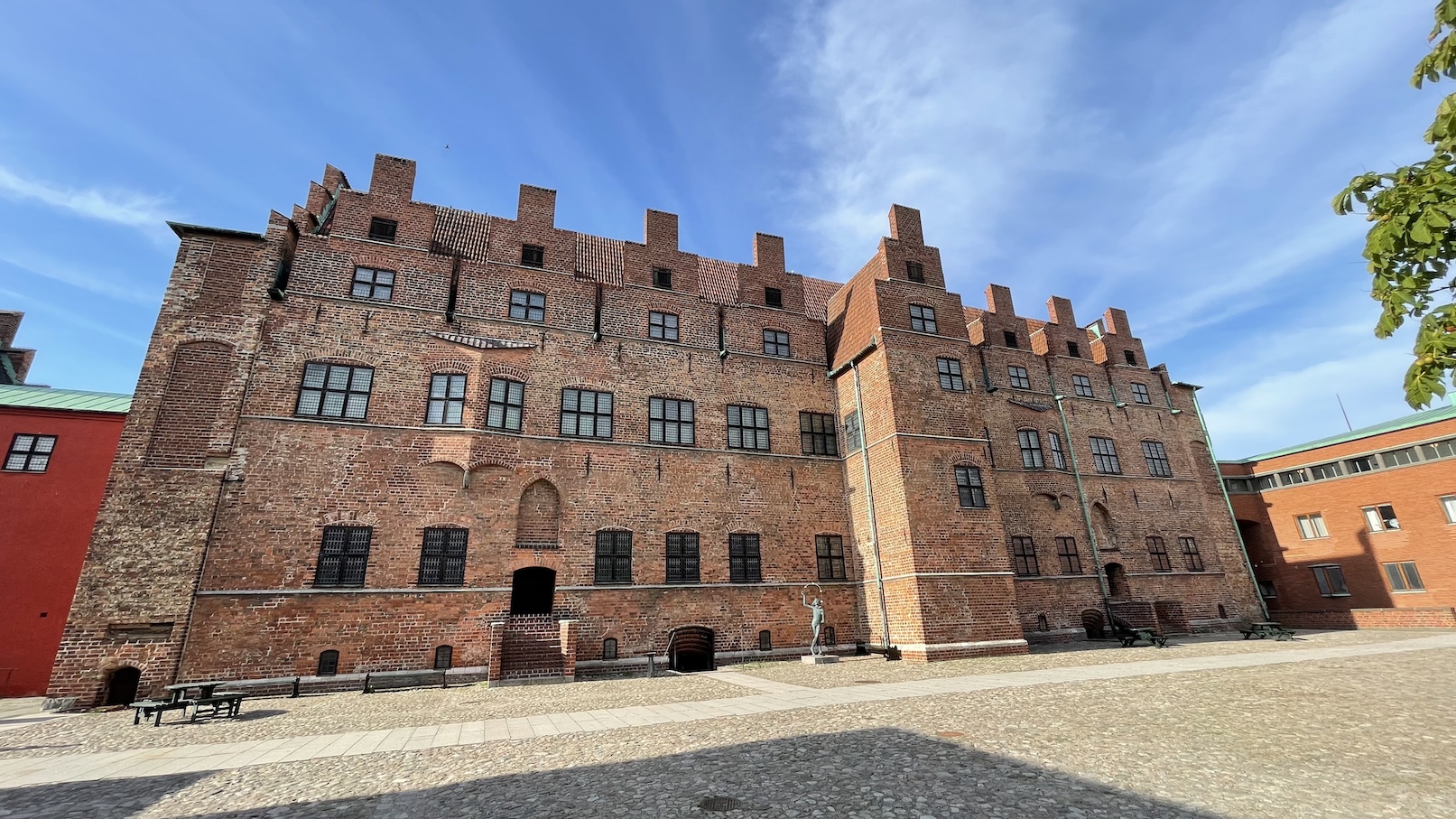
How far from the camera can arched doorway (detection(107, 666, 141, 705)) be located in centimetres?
1343

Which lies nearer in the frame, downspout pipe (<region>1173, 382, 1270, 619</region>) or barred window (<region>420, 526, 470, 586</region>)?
barred window (<region>420, 526, 470, 586</region>)

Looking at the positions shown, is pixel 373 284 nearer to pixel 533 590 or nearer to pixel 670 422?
pixel 670 422

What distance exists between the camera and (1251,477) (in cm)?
3188

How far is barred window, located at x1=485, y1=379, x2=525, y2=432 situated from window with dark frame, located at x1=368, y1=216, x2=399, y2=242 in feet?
19.8

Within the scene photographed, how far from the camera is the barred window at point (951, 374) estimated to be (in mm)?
20844

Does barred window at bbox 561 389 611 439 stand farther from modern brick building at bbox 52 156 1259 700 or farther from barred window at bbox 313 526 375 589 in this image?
barred window at bbox 313 526 375 589

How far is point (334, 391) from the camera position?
16.8 meters

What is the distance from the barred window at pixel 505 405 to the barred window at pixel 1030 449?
20.2 meters

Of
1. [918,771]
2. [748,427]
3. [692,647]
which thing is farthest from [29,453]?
[918,771]

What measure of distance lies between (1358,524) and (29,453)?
5137 centimetres

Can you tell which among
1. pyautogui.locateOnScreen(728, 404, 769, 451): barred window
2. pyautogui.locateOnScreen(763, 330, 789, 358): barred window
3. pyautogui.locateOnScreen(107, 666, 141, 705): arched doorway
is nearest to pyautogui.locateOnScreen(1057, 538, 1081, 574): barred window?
pyautogui.locateOnScreen(728, 404, 769, 451): barred window

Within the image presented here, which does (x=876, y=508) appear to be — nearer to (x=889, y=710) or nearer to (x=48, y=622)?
(x=889, y=710)

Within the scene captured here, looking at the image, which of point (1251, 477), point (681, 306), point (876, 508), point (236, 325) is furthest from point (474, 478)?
point (1251, 477)

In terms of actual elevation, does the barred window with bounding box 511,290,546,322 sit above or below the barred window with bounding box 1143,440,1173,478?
above
